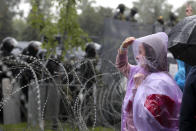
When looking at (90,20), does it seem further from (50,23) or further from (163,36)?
(163,36)

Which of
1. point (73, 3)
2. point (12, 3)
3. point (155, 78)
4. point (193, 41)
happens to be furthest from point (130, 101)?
point (12, 3)

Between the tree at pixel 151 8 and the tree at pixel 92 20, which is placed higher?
the tree at pixel 151 8

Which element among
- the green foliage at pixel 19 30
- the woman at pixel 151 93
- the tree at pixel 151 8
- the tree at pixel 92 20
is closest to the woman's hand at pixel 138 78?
the woman at pixel 151 93

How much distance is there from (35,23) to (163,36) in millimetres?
4672

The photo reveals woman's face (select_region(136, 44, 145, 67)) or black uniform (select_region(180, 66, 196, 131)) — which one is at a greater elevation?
woman's face (select_region(136, 44, 145, 67))

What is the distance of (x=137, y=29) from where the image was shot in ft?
25.9

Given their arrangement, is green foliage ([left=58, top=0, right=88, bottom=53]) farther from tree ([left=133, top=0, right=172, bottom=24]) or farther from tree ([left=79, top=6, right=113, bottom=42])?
tree ([left=133, top=0, right=172, bottom=24])

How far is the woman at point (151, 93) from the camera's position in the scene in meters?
2.79

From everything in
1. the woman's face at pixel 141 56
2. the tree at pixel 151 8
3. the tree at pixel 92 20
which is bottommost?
the woman's face at pixel 141 56

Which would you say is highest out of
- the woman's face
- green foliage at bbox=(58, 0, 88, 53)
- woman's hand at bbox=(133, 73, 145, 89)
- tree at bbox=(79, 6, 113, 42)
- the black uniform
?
tree at bbox=(79, 6, 113, 42)

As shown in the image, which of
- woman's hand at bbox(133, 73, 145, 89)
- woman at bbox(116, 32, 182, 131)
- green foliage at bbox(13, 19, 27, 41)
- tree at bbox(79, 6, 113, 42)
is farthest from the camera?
green foliage at bbox(13, 19, 27, 41)

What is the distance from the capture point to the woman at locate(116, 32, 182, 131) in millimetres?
2787

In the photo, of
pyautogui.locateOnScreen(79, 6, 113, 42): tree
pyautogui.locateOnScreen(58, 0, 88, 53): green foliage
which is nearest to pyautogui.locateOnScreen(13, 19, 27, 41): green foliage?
pyautogui.locateOnScreen(79, 6, 113, 42): tree

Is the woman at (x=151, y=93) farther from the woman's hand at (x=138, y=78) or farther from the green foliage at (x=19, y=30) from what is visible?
the green foliage at (x=19, y=30)
